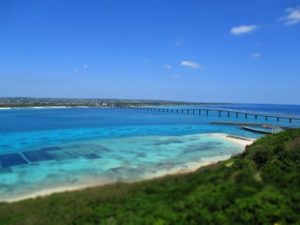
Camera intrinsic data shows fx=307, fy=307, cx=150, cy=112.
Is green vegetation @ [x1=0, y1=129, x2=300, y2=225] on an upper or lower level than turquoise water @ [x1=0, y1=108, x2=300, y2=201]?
upper

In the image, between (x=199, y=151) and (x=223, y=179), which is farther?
(x=199, y=151)

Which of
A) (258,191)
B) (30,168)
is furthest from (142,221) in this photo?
(30,168)

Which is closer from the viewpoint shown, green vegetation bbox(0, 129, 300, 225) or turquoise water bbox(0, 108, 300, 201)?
green vegetation bbox(0, 129, 300, 225)

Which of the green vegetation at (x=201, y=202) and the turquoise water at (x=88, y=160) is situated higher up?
the green vegetation at (x=201, y=202)

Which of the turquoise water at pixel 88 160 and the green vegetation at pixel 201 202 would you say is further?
the turquoise water at pixel 88 160

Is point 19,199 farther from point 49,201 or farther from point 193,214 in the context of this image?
point 193,214

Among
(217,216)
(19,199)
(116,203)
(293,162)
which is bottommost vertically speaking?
(19,199)

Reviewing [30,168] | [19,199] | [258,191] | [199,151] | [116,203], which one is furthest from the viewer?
[199,151]

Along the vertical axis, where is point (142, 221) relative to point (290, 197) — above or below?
below
